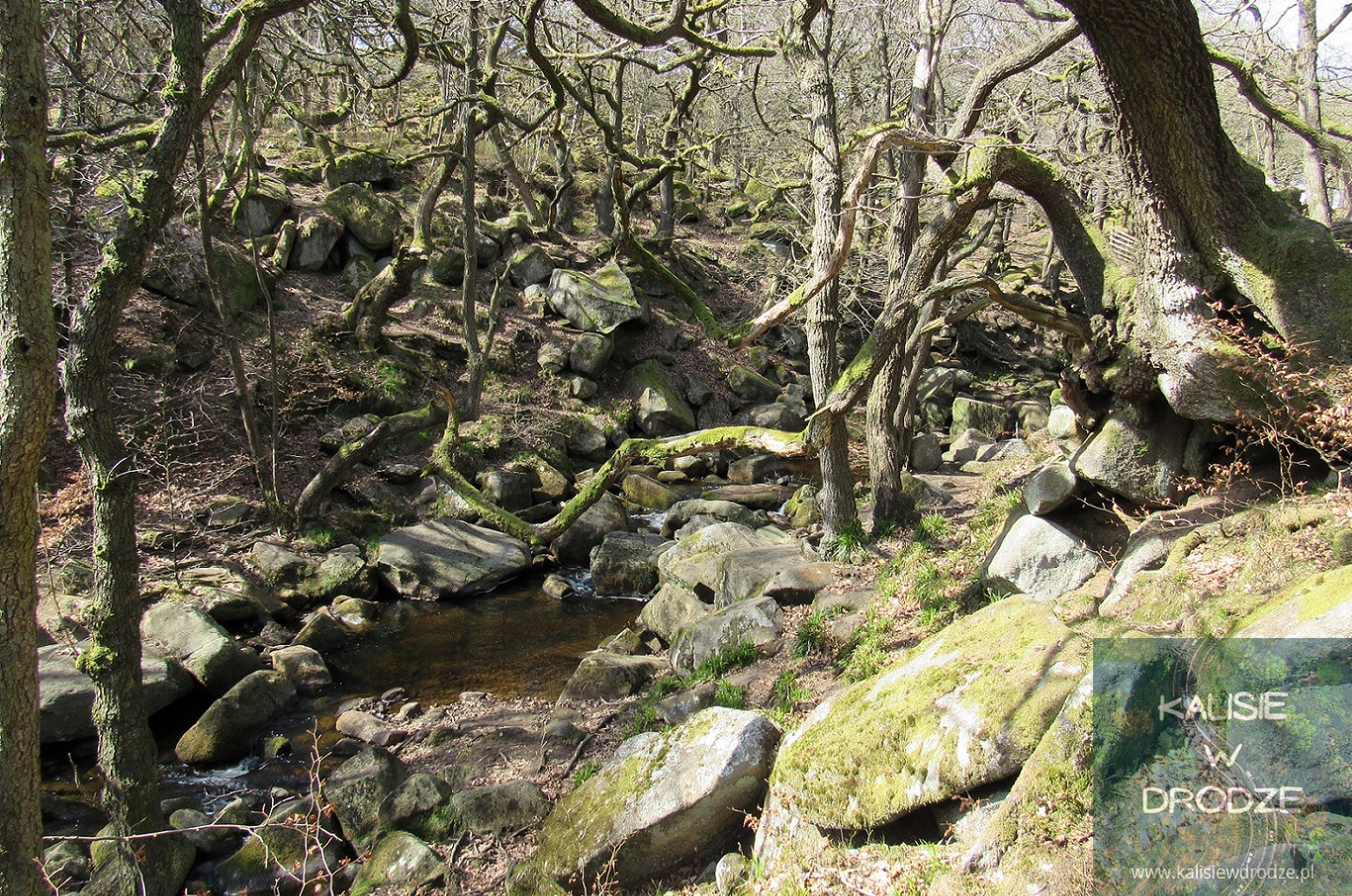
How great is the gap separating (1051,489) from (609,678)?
4.32 metres

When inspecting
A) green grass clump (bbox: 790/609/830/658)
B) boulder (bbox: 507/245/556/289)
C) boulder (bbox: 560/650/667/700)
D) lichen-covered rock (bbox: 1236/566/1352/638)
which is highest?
boulder (bbox: 507/245/556/289)

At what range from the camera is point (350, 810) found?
5.88 metres

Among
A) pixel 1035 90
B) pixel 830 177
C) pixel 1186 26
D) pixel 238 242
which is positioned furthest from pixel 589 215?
pixel 1186 26

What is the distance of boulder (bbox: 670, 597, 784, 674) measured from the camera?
7.47 m

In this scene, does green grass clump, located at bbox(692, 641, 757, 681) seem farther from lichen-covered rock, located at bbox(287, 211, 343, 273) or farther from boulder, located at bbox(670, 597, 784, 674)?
lichen-covered rock, located at bbox(287, 211, 343, 273)

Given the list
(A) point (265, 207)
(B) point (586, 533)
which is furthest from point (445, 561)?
(A) point (265, 207)

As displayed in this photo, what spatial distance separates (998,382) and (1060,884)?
20.9 meters

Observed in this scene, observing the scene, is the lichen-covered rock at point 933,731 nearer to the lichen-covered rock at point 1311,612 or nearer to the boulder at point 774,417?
the lichen-covered rock at point 1311,612

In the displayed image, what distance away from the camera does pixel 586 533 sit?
12.3 m

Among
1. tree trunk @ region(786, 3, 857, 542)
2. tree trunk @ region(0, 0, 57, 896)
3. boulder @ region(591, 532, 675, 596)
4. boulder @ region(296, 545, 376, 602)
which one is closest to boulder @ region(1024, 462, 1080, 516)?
tree trunk @ region(786, 3, 857, 542)

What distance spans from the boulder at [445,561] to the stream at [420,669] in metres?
0.22

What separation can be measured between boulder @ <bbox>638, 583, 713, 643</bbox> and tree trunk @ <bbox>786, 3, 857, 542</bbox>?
179 centimetres

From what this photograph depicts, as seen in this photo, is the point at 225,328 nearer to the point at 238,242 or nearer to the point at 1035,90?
the point at 238,242

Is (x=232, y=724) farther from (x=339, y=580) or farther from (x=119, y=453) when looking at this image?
(x=339, y=580)
